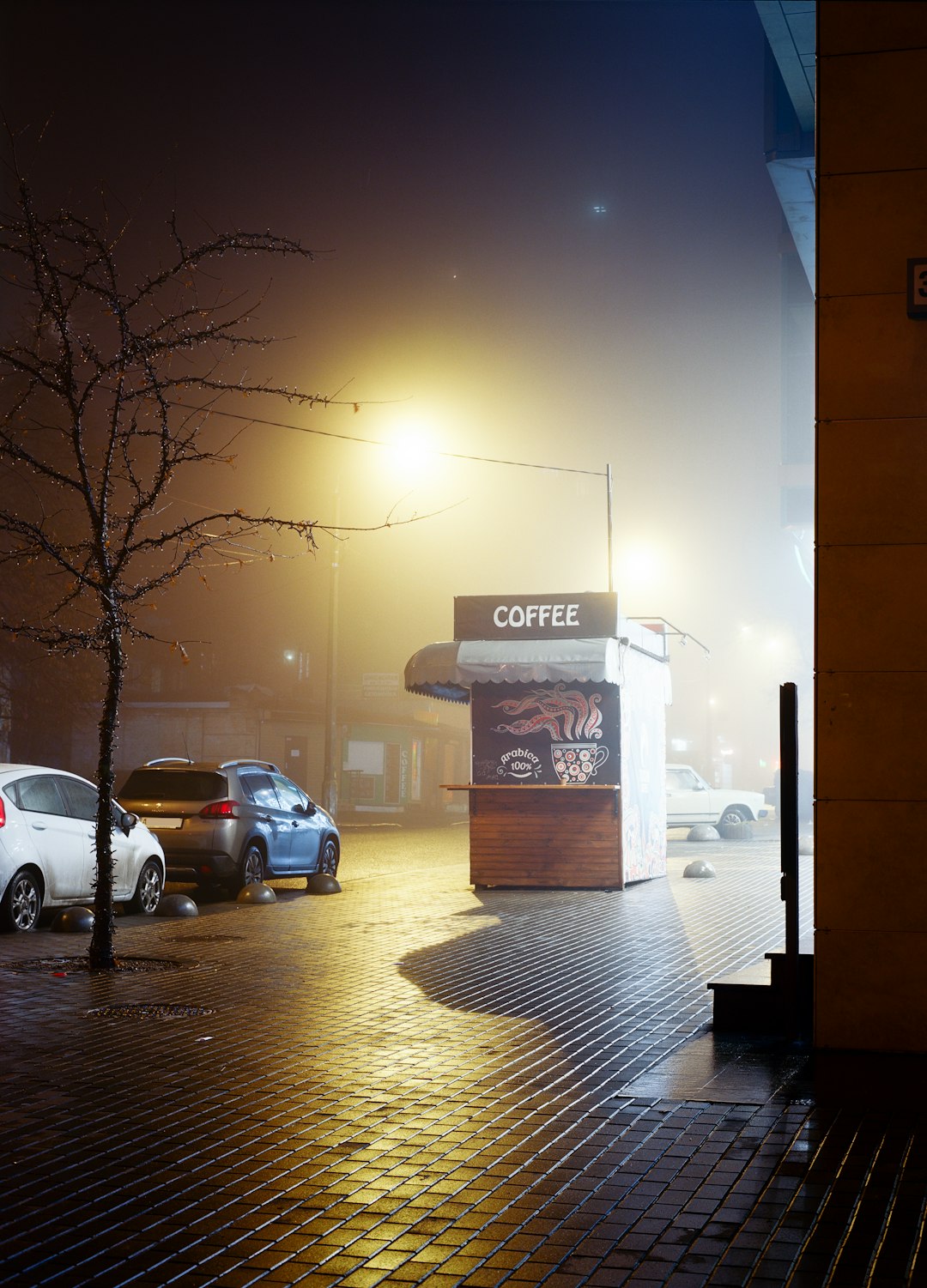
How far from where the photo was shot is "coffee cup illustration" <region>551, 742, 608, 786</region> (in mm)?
18453

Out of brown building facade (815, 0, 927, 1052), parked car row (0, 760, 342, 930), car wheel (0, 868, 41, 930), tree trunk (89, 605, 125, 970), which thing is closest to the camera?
brown building facade (815, 0, 927, 1052)

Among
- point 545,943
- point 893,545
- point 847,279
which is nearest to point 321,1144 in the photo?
point 893,545

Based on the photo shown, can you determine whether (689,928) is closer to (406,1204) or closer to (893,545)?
(893,545)

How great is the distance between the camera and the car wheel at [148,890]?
Answer: 50.3ft

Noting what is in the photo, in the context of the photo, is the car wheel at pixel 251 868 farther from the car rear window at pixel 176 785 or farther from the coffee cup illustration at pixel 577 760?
the coffee cup illustration at pixel 577 760

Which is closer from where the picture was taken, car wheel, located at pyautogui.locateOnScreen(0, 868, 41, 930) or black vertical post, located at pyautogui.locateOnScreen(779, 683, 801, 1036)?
black vertical post, located at pyautogui.locateOnScreen(779, 683, 801, 1036)

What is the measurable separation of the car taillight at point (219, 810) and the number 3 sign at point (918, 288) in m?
11.4

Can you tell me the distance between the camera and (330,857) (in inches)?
790

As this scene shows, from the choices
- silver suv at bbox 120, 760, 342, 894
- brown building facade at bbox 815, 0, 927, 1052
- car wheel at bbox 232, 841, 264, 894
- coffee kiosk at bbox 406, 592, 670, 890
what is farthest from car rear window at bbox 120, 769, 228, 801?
brown building facade at bbox 815, 0, 927, 1052

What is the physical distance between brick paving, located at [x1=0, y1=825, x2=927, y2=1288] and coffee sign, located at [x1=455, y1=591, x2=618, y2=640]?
284 inches

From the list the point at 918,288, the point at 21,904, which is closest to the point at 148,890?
the point at 21,904

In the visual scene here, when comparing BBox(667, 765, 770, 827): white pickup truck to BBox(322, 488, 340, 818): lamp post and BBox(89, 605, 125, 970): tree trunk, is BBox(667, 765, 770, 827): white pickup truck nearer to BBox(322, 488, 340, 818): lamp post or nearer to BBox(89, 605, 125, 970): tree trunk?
BBox(322, 488, 340, 818): lamp post

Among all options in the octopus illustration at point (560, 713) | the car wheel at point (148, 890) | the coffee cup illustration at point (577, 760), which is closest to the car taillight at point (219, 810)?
the car wheel at point (148, 890)

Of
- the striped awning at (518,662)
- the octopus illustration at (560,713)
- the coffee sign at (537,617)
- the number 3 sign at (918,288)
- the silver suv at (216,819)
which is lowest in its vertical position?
the silver suv at (216,819)
